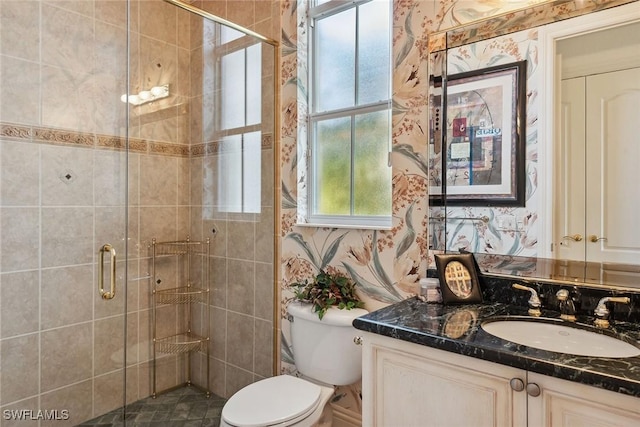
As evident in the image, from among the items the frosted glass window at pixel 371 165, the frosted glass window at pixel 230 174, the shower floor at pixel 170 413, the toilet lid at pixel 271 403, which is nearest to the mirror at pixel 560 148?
the frosted glass window at pixel 371 165

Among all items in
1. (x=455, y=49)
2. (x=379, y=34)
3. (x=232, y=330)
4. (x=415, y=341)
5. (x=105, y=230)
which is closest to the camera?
(x=415, y=341)

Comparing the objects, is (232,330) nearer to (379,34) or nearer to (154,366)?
(154,366)

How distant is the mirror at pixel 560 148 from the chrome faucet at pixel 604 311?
0.45 ft

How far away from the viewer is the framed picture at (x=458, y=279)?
1.43 metres

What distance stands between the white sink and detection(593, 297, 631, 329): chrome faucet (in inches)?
2.4

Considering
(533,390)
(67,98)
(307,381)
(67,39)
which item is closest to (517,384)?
(533,390)

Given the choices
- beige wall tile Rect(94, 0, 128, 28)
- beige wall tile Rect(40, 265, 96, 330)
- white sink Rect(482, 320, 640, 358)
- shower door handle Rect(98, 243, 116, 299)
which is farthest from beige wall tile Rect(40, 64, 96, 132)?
white sink Rect(482, 320, 640, 358)

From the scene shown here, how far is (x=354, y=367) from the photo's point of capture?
164 cm

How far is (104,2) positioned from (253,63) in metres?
0.89

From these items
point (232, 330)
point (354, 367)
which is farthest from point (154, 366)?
point (354, 367)

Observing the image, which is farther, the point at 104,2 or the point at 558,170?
the point at 104,2

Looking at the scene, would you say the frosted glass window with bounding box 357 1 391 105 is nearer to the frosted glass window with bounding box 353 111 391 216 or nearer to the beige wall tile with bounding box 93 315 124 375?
the frosted glass window with bounding box 353 111 391 216

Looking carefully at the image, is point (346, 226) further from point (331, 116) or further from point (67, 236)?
point (67, 236)

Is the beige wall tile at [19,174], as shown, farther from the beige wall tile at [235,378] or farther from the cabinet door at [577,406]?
the cabinet door at [577,406]
